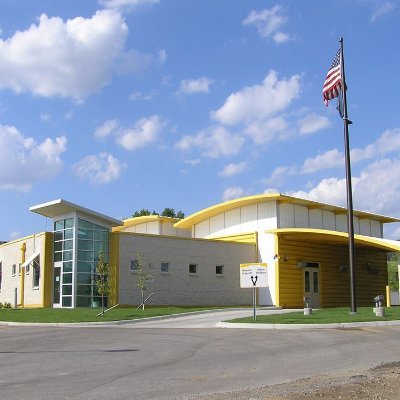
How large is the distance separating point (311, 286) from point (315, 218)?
421 cm

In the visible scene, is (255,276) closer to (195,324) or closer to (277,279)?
(195,324)

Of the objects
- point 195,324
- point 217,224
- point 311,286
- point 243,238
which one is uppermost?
point 217,224

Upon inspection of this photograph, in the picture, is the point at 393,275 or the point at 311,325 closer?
the point at 311,325

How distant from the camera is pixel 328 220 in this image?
126ft

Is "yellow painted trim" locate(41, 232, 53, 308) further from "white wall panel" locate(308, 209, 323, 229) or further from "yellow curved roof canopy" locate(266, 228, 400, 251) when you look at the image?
"white wall panel" locate(308, 209, 323, 229)

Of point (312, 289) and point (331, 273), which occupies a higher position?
point (331, 273)

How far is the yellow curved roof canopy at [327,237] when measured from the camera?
2898 cm

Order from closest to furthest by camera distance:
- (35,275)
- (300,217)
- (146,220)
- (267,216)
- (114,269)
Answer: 1. (114,269)
2. (35,275)
3. (267,216)
4. (300,217)
5. (146,220)

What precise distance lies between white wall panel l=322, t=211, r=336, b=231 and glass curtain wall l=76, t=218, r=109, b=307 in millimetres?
14404

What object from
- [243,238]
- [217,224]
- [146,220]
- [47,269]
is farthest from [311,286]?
[47,269]

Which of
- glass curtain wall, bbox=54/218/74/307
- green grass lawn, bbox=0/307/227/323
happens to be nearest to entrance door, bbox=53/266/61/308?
glass curtain wall, bbox=54/218/74/307

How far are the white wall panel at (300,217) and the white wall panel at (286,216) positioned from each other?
0.40 metres

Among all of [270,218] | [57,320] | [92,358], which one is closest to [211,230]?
[270,218]

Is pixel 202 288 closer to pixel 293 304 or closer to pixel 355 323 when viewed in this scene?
pixel 293 304
